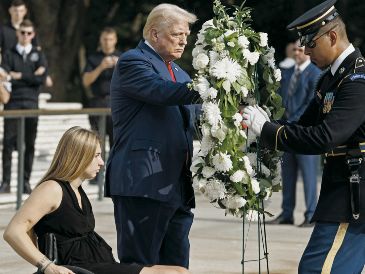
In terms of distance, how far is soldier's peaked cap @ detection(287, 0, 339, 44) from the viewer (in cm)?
564

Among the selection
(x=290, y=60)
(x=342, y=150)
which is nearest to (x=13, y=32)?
(x=290, y=60)

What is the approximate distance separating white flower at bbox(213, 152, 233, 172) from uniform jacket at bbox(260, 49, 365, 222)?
0.89 feet

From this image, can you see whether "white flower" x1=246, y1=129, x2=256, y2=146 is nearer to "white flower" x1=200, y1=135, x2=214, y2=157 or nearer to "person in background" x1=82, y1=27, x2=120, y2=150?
"white flower" x1=200, y1=135, x2=214, y2=157

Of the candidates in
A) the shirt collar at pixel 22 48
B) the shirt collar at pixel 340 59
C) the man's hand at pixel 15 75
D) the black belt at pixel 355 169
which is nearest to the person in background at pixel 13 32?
the shirt collar at pixel 22 48

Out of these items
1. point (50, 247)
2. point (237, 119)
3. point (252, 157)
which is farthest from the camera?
point (252, 157)

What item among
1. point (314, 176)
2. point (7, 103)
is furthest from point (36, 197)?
point (7, 103)

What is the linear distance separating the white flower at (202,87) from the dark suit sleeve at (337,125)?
525 mm

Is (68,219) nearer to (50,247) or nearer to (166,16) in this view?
(50,247)

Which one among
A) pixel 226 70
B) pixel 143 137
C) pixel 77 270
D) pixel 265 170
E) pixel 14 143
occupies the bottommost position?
pixel 14 143

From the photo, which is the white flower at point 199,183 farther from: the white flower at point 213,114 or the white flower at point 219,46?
the white flower at point 219,46

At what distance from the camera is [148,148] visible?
6379 mm

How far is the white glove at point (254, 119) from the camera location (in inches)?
226

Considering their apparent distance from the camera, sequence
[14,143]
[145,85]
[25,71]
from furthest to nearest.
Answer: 1. [25,71]
2. [14,143]
3. [145,85]

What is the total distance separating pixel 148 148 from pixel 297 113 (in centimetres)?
574
